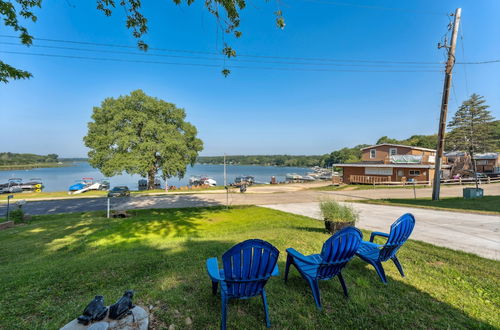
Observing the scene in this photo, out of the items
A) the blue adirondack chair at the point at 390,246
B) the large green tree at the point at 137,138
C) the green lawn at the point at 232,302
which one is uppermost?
the large green tree at the point at 137,138

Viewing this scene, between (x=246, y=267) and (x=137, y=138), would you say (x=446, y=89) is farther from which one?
(x=137, y=138)

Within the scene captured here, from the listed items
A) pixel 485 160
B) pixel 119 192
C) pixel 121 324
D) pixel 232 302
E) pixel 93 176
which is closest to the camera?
pixel 121 324

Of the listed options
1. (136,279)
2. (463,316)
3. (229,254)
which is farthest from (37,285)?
(463,316)

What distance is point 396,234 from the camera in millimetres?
3520

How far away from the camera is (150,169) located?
2569cm

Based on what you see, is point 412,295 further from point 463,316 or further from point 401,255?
point 401,255

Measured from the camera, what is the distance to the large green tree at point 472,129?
32156 millimetres

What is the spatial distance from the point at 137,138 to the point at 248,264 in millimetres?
26833

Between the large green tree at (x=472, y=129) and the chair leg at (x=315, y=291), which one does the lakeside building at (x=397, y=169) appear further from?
the chair leg at (x=315, y=291)

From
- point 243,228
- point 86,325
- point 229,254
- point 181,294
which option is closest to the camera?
point 86,325

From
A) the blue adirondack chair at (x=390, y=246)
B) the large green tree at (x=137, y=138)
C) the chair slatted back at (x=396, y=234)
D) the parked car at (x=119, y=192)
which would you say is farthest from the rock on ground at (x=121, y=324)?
the large green tree at (x=137, y=138)

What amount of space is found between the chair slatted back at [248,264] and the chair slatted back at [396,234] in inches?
84.5

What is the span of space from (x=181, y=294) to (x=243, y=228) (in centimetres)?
503

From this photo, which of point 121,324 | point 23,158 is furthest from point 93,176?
point 121,324
